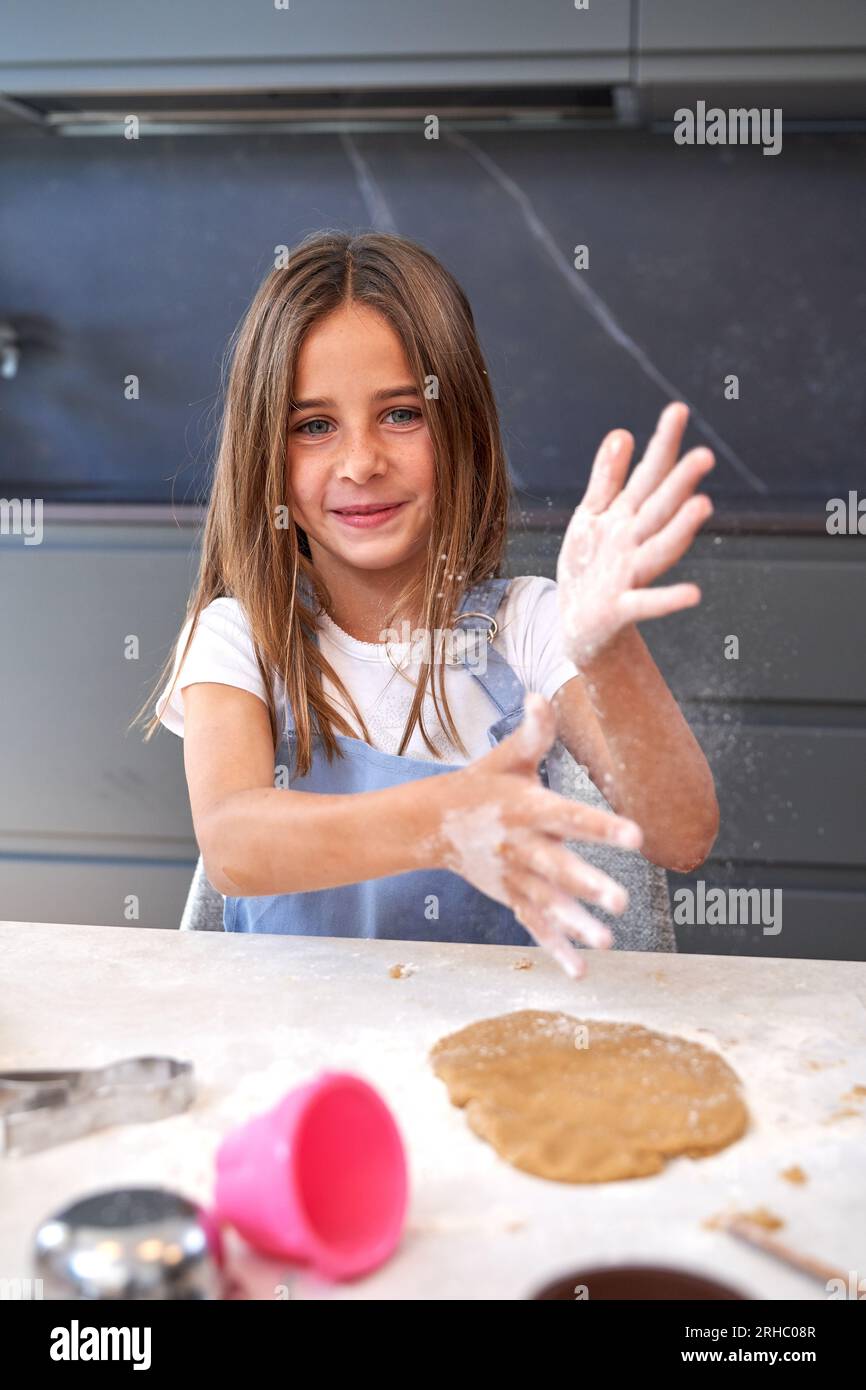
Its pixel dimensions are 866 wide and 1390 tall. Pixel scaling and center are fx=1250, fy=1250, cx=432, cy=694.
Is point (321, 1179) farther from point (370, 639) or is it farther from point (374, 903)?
point (370, 639)

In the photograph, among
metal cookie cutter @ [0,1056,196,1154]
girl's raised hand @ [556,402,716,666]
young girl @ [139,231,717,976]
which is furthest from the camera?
young girl @ [139,231,717,976]

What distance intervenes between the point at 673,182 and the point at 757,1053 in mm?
2026

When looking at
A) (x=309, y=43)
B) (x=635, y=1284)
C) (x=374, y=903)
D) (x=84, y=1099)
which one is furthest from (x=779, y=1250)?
(x=309, y=43)

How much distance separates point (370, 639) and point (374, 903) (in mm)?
279

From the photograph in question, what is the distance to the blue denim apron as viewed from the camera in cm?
118

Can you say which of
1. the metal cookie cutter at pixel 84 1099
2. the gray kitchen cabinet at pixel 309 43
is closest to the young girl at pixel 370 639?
the metal cookie cutter at pixel 84 1099

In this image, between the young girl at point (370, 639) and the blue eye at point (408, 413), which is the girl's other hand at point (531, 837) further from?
the blue eye at point (408, 413)

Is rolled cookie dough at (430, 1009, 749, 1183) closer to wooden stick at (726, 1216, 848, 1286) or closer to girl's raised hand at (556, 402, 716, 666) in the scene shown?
wooden stick at (726, 1216, 848, 1286)

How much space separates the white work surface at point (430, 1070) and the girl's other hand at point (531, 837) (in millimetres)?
95

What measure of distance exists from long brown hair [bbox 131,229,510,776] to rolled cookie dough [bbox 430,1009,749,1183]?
1.65ft

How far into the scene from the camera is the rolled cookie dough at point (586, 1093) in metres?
0.61

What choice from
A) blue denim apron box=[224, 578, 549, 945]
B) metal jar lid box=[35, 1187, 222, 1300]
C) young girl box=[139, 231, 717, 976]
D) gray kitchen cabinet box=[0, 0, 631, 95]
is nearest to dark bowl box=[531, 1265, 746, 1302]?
metal jar lid box=[35, 1187, 222, 1300]

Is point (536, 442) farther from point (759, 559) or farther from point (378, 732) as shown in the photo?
point (378, 732)

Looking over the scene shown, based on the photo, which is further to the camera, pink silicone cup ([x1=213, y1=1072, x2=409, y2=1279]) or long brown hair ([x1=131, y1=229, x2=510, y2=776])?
long brown hair ([x1=131, y1=229, x2=510, y2=776])
